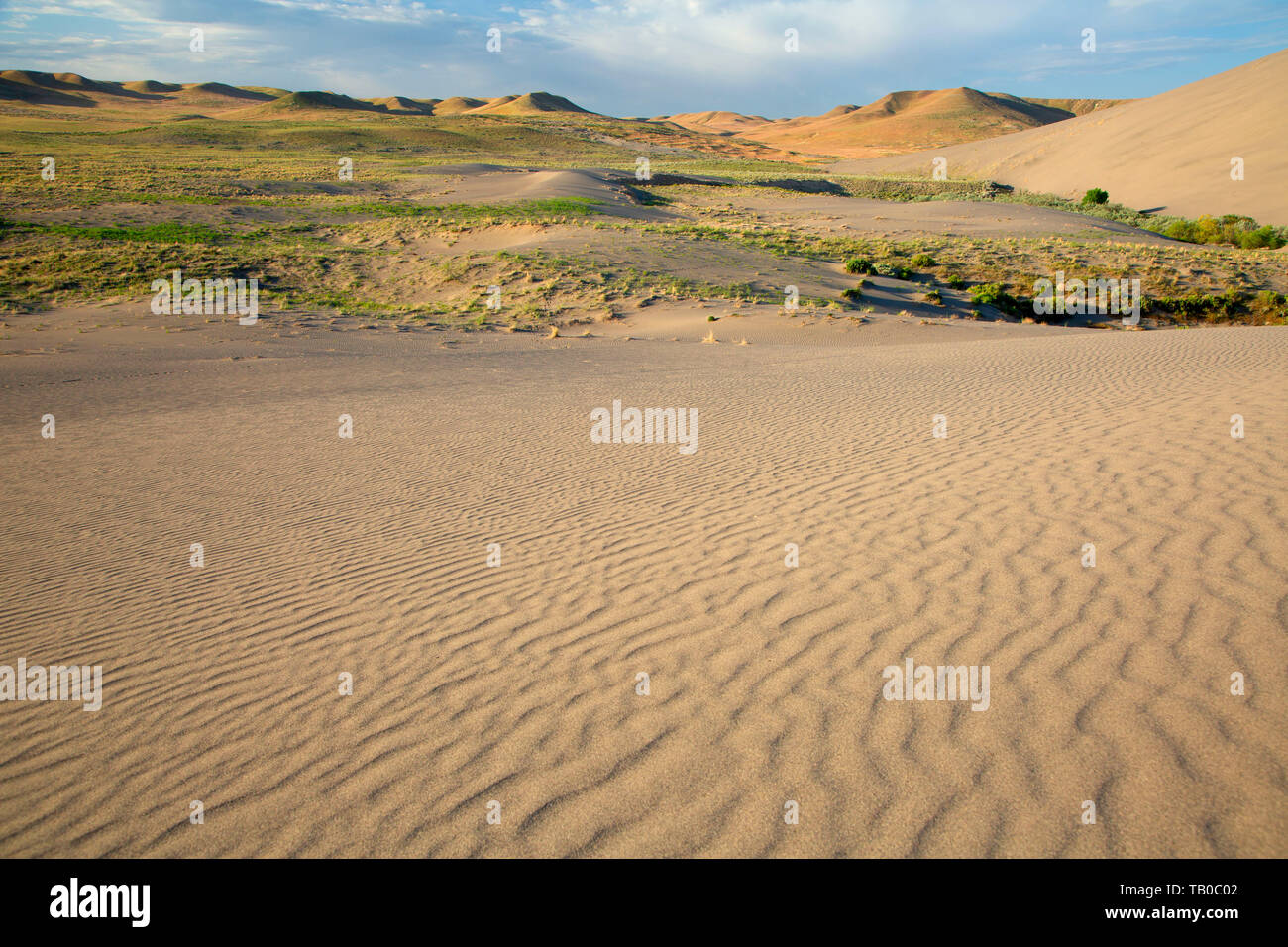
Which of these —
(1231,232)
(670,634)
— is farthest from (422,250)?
(1231,232)

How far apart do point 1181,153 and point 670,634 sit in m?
60.0

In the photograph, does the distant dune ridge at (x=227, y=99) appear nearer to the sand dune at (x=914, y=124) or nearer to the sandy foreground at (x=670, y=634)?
the sand dune at (x=914, y=124)

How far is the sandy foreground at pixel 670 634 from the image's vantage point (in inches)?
114

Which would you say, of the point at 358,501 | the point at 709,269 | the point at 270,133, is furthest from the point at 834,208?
the point at 270,133

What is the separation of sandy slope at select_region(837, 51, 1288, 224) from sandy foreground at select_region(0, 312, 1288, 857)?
42.9 metres

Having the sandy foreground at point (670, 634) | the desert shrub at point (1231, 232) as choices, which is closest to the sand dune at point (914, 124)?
the desert shrub at point (1231, 232)

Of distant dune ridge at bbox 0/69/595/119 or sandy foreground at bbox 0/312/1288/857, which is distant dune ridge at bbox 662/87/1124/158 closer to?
distant dune ridge at bbox 0/69/595/119

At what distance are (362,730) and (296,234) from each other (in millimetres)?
28764

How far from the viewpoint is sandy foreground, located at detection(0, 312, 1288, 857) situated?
290 cm

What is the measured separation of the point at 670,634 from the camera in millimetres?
4262

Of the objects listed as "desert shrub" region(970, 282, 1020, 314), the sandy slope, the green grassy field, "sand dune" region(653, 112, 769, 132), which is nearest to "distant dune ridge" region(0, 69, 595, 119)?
"sand dune" region(653, 112, 769, 132)
